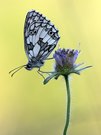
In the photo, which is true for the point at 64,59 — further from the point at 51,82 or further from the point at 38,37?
the point at 51,82

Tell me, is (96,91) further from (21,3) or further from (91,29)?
(21,3)

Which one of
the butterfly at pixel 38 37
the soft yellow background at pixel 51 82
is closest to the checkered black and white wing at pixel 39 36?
the butterfly at pixel 38 37

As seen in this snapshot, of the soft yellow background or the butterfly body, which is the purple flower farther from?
the soft yellow background

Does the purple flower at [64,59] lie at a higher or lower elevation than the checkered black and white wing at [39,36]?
lower

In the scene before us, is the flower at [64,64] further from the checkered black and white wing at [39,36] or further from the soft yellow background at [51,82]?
the soft yellow background at [51,82]

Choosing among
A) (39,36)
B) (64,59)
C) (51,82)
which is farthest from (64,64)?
(51,82)

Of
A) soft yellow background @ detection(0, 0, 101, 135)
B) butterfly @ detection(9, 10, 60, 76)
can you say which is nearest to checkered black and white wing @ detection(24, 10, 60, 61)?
butterfly @ detection(9, 10, 60, 76)

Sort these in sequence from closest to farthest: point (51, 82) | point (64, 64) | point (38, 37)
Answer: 1. point (64, 64)
2. point (38, 37)
3. point (51, 82)
